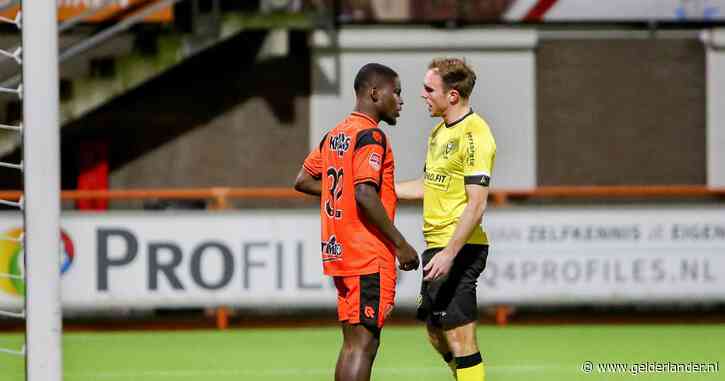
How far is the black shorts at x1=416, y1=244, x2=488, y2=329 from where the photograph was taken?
6.58 m

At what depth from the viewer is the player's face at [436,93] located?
653 centimetres

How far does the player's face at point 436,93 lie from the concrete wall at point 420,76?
967 centimetres

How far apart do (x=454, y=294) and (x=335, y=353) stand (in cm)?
414

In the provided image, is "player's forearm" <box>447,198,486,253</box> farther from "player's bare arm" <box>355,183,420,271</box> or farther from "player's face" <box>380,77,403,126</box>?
"player's face" <box>380,77,403,126</box>

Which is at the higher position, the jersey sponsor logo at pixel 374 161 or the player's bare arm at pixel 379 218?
the jersey sponsor logo at pixel 374 161

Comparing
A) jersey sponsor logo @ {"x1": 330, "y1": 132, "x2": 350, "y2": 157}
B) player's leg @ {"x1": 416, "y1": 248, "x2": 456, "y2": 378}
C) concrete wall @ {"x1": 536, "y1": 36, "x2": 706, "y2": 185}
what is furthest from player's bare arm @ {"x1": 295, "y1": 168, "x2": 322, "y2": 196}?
concrete wall @ {"x1": 536, "y1": 36, "x2": 706, "y2": 185}

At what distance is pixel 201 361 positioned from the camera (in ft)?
33.1

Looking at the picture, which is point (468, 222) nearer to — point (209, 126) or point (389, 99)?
point (389, 99)

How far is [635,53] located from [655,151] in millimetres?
1382

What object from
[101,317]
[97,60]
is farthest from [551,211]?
[97,60]

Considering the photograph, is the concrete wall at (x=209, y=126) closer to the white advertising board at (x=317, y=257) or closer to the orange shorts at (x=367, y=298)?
the white advertising board at (x=317, y=257)

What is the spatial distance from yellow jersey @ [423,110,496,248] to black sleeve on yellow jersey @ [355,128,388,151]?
57 centimetres

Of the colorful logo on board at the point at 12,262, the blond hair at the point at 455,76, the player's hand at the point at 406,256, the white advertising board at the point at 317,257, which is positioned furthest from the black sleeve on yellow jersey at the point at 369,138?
the colorful logo on board at the point at 12,262

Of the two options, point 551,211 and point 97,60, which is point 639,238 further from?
point 97,60
